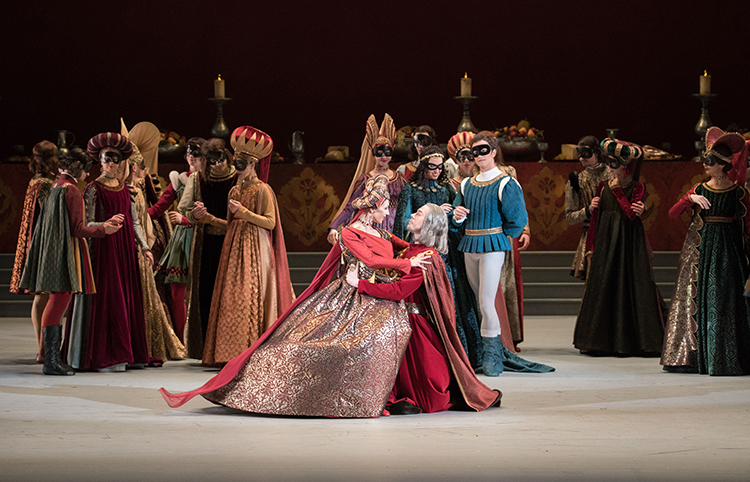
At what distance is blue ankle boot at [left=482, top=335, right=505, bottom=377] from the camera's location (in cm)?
518

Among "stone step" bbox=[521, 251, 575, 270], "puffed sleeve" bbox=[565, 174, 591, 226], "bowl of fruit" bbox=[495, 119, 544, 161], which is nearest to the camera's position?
"puffed sleeve" bbox=[565, 174, 591, 226]

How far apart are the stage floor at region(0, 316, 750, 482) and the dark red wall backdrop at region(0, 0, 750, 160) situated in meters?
7.02

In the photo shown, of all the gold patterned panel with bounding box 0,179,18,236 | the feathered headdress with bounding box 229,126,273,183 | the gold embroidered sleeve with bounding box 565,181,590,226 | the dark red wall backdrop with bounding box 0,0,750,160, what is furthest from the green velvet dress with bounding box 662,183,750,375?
the dark red wall backdrop with bounding box 0,0,750,160

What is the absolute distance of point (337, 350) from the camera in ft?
12.8

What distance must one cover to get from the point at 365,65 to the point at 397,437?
8743mm

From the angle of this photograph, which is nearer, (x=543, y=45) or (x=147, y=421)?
(x=147, y=421)

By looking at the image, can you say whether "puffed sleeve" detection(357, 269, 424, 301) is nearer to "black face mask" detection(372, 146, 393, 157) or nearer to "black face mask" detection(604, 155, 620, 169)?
"black face mask" detection(372, 146, 393, 157)

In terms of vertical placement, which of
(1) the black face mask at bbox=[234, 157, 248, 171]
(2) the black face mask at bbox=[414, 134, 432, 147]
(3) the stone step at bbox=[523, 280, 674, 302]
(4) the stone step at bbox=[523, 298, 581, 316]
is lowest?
(4) the stone step at bbox=[523, 298, 581, 316]

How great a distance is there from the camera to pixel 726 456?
3287 millimetres

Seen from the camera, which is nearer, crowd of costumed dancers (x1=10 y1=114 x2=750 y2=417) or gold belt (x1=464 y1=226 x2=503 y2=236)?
crowd of costumed dancers (x1=10 y1=114 x2=750 y2=417)

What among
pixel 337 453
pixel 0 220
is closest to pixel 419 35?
pixel 0 220

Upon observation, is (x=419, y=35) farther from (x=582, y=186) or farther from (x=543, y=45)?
(x=582, y=186)

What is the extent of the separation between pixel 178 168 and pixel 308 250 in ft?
4.60

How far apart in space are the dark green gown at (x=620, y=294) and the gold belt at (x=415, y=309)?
86.3 inches
